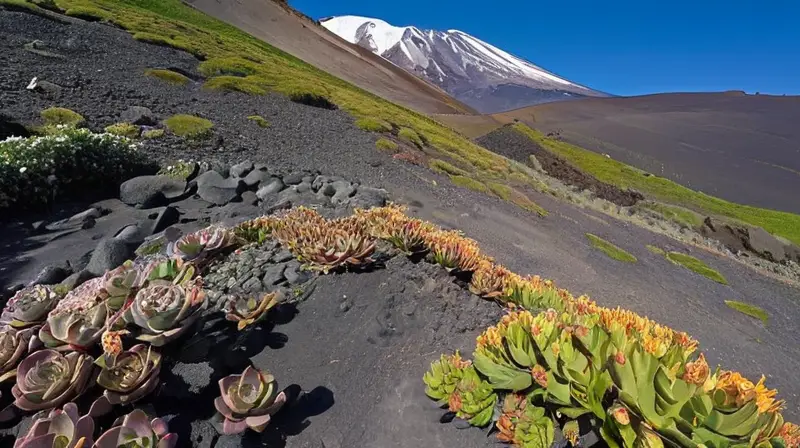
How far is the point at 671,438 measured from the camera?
6.83 feet

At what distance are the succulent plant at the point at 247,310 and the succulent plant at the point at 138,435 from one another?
109 centimetres

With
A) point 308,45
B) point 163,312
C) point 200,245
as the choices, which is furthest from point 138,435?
point 308,45

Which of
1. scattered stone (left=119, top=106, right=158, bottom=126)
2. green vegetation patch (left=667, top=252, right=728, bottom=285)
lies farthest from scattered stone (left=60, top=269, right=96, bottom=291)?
green vegetation patch (left=667, top=252, right=728, bottom=285)

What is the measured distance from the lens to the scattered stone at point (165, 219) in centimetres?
723

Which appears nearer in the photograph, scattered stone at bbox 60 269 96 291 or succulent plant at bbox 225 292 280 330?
succulent plant at bbox 225 292 280 330

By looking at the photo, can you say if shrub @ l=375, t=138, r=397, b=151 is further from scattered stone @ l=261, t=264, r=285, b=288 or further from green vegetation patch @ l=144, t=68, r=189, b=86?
scattered stone @ l=261, t=264, r=285, b=288

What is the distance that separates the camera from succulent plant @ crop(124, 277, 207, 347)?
287 centimetres

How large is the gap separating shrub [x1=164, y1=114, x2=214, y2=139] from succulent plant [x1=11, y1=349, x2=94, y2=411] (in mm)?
10671

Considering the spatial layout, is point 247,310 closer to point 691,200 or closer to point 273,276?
point 273,276

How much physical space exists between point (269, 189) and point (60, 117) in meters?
7.49

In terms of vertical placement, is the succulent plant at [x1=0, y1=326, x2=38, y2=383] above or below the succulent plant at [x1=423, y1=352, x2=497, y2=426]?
below

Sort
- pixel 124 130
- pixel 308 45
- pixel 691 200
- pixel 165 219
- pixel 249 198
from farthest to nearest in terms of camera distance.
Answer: pixel 308 45 → pixel 691 200 → pixel 124 130 → pixel 249 198 → pixel 165 219

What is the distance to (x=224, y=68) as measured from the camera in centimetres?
2650

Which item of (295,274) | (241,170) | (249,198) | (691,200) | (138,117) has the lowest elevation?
(138,117)
